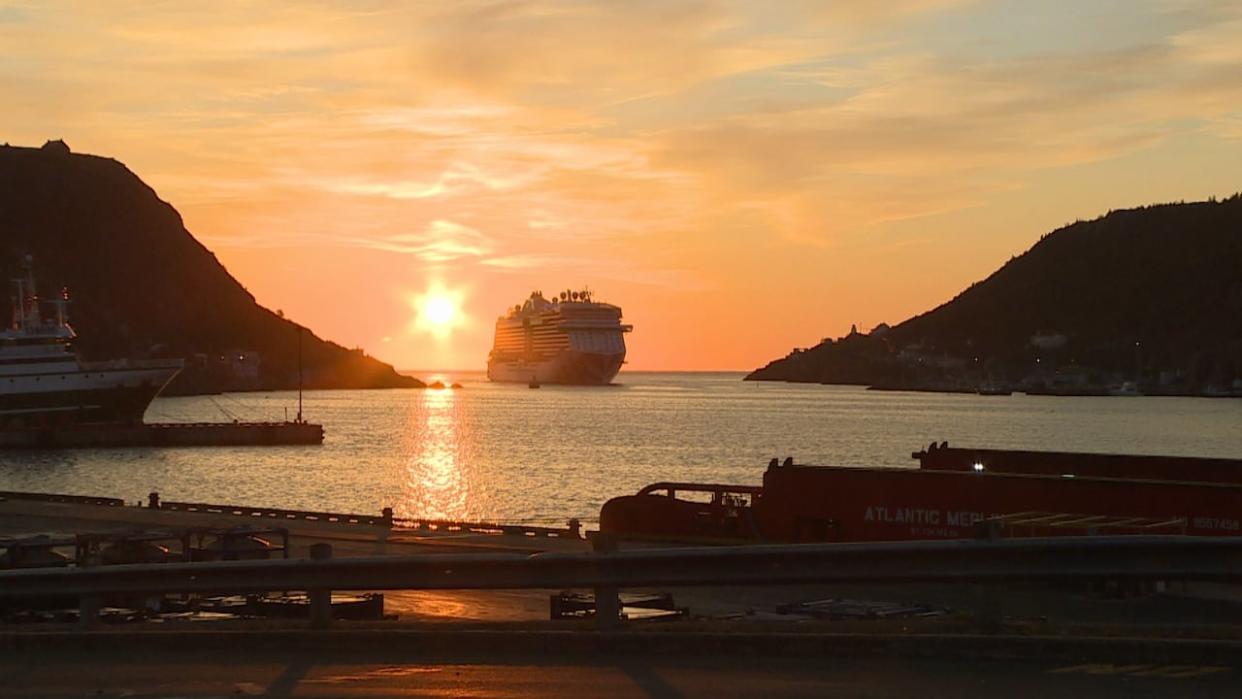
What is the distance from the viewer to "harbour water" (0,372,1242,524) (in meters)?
71.8

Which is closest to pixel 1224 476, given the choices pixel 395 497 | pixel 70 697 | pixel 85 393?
pixel 70 697

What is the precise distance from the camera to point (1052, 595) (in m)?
19.4

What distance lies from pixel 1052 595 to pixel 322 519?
74.4 feet

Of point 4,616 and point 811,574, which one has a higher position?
point 811,574

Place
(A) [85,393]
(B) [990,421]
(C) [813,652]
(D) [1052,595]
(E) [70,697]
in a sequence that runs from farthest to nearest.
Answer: (B) [990,421]
(A) [85,393]
(D) [1052,595]
(C) [813,652]
(E) [70,697]

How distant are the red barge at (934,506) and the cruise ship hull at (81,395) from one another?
90.7 metres

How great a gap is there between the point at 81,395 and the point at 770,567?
376 feet

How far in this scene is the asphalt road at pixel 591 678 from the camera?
938cm

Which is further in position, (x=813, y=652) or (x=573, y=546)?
(x=573, y=546)

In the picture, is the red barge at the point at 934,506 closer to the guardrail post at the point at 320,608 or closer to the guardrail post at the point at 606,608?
the guardrail post at the point at 606,608

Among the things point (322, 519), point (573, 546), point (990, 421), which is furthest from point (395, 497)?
point (990, 421)

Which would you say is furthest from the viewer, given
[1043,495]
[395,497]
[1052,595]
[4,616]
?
[395,497]

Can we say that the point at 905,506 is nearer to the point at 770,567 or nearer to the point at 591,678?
the point at 770,567

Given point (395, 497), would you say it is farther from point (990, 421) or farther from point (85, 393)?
point (990, 421)
